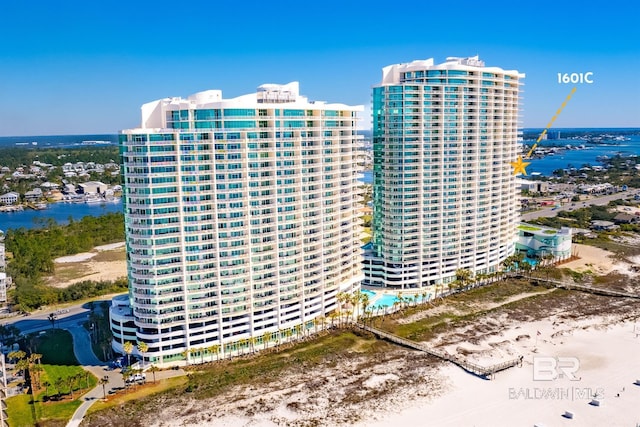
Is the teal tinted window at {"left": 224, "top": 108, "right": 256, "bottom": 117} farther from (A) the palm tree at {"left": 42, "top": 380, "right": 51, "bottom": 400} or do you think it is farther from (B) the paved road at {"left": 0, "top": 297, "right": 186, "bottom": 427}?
(A) the palm tree at {"left": 42, "top": 380, "right": 51, "bottom": 400}

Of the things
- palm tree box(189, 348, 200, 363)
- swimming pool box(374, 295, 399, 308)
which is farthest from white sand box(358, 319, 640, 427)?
palm tree box(189, 348, 200, 363)

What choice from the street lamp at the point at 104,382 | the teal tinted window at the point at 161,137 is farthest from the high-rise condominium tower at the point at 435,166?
the street lamp at the point at 104,382

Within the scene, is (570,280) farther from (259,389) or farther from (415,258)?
(259,389)

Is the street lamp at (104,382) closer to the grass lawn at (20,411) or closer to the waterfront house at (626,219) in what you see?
the grass lawn at (20,411)

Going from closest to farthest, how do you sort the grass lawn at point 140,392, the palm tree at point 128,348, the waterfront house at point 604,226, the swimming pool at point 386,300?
the grass lawn at point 140,392 < the palm tree at point 128,348 < the swimming pool at point 386,300 < the waterfront house at point 604,226

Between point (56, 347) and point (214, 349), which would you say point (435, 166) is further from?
point (56, 347)

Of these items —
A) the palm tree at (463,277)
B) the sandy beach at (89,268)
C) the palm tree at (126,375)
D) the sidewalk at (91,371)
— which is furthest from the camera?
the sandy beach at (89,268)

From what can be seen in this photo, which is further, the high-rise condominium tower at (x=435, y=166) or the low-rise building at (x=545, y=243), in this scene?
the low-rise building at (x=545, y=243)
